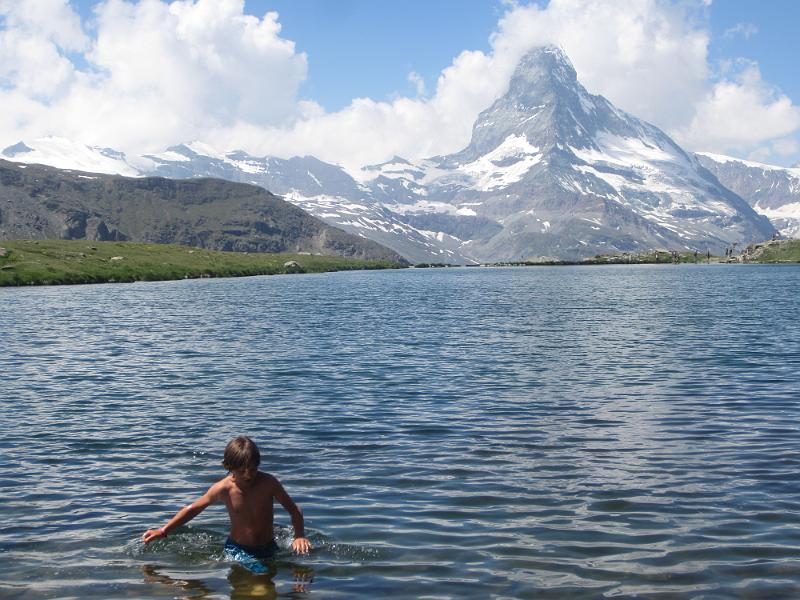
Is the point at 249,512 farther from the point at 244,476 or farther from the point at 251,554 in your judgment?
the point at 244,476

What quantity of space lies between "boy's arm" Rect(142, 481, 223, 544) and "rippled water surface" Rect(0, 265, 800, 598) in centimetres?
68

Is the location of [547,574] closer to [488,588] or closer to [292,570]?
[488,588]

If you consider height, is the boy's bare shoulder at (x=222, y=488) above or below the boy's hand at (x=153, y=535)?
above

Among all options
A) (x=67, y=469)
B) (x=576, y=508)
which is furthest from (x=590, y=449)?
(x=67, y=469)

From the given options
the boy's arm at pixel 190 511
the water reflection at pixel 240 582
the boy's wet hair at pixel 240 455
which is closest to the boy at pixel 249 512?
the boy's arm at pixel 190 511

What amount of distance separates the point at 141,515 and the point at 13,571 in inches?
153

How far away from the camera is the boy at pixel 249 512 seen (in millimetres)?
17453

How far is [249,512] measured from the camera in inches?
695

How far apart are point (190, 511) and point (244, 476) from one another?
66.1 inches

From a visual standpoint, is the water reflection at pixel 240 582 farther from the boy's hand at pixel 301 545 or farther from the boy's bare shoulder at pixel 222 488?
the boy's bare shoulder at pixel 222 488

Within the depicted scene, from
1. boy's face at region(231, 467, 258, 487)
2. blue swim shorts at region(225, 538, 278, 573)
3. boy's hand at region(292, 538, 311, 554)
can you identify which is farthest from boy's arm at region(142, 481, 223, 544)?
boy's hand at region(292, 538, 311, 554)

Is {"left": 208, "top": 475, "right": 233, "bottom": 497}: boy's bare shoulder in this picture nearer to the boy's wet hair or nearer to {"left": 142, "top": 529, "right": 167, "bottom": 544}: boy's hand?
the boy's wet hair

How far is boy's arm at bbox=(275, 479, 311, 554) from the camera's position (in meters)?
17.5

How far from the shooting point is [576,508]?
21047 millimetres
